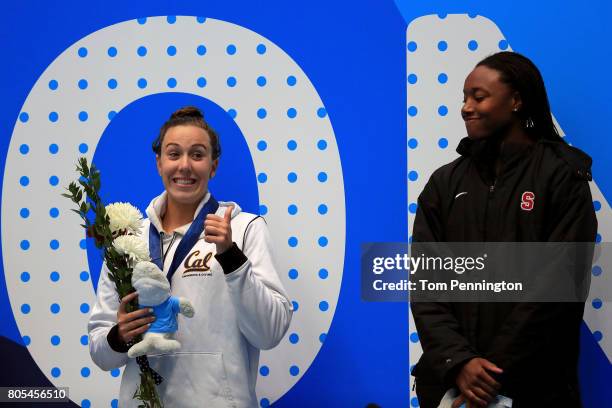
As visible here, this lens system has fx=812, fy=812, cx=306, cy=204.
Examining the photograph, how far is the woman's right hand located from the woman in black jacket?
0.88m

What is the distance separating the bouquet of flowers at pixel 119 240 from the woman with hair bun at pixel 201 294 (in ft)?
0.28

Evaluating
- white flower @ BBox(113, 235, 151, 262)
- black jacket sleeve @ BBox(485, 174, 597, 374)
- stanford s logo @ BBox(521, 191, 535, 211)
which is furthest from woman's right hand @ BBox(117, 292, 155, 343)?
stanford s logo @ BBox(521, 191, 535, 211)

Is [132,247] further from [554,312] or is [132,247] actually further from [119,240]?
[554,312]

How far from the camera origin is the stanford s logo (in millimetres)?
2621

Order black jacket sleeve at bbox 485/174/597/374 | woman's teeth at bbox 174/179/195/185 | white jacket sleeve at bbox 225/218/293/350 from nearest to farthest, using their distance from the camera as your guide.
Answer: black jacket sleeve at bbox 485/174/597/374, white jacket sleeve at bbox 225/218/293/350, woman's teeth at bbox 174/179/195/185

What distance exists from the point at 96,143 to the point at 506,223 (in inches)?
70.7

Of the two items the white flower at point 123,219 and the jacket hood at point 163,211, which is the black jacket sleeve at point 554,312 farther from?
the white flower at point 123,219

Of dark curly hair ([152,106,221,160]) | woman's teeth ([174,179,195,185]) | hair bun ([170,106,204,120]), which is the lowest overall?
woman's teeth ([174,179,195,185])

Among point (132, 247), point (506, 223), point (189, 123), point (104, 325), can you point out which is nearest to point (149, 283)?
point (132, 247)

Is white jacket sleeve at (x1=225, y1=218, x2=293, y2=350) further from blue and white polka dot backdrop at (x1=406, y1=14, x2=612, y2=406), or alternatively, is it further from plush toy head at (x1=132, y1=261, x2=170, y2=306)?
blue and white polka dot backdrop at (x1=406, y1=14, x2=612, y2=406)

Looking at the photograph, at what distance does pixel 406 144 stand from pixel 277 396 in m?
1.17

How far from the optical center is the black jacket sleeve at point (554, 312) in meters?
2.47

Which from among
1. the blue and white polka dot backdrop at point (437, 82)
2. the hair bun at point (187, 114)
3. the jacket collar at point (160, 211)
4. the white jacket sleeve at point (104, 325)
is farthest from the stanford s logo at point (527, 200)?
the white jacket sleeve at point (104, 325)

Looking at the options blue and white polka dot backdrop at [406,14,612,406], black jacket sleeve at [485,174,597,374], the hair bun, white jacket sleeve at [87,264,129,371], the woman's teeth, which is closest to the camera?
black jacket sleeve at [485,174,597,374]
